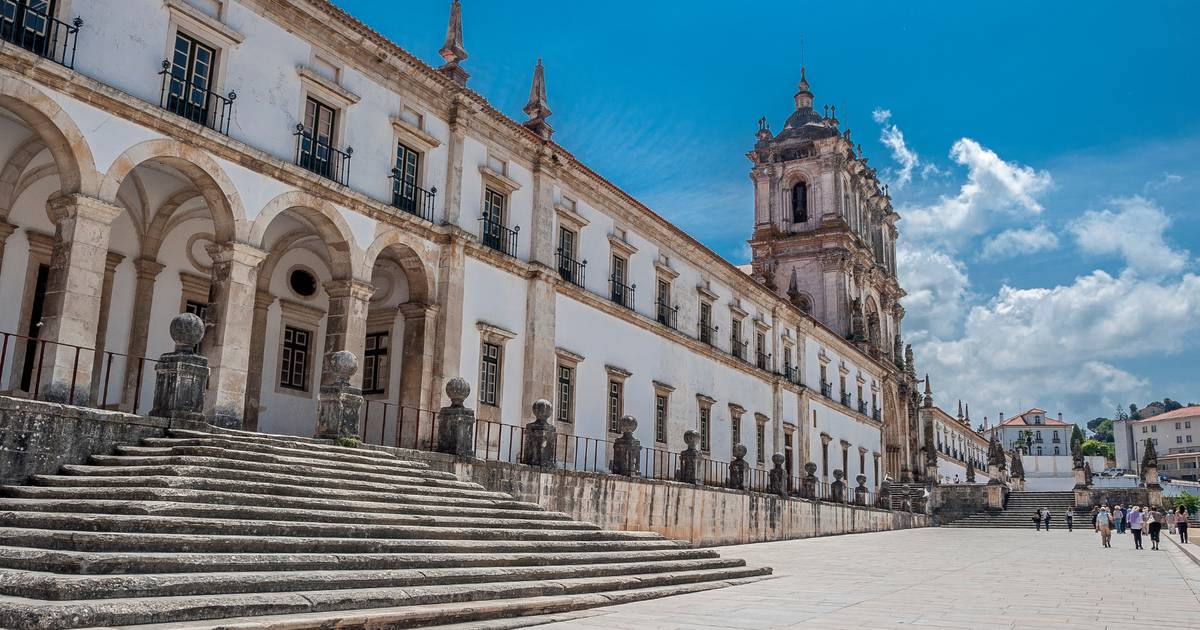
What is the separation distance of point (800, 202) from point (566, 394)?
31.3 meters

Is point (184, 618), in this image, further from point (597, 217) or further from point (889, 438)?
point (889, 438)

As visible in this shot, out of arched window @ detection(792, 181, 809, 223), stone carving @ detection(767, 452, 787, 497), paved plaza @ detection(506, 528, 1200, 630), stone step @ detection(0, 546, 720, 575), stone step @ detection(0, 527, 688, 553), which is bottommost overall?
paved plaza @ detection(506, 528, 1200, 630)

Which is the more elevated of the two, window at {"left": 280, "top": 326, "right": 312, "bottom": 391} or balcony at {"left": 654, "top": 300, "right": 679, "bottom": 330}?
balcony at {"left": 654, "top": 300, "right": 679, "bottom": 330}

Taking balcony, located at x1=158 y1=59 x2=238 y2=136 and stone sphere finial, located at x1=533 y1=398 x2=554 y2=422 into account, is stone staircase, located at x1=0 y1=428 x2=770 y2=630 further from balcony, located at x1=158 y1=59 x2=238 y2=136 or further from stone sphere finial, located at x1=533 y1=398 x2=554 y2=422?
balcony, located at x1=158 y1=59 x2=238 y2=136

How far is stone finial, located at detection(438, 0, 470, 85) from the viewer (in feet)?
63.5

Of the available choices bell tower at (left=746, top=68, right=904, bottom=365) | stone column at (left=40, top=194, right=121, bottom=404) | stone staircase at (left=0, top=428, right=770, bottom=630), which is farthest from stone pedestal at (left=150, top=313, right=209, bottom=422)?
bell tower at (left=746, top=68, right=904, bottom=365)

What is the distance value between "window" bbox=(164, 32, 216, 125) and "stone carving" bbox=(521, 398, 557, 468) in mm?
7641

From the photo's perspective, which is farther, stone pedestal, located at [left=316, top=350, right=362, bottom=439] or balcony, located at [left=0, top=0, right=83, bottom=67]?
stone pedestal, located at [left=316, top=350, right=362, bottom=439]

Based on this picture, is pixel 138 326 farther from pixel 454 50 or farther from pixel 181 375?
pixel 454 50

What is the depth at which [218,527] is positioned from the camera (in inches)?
335

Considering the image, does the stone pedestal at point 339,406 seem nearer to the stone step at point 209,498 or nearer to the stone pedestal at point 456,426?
the stone pedestal at point 456,426

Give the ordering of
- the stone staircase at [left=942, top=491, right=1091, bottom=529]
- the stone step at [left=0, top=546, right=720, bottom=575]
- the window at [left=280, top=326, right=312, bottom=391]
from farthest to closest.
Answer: the stone staircase at [left=942, top=491, right=1091, bottom=529]
the window at [left=280, top=326, right=312, bottom=391]
the stone step at [left=0, top=546, right=720, bottom=575]

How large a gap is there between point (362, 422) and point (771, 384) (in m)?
19.3

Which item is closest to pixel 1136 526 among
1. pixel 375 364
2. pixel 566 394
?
pixel 566 394
